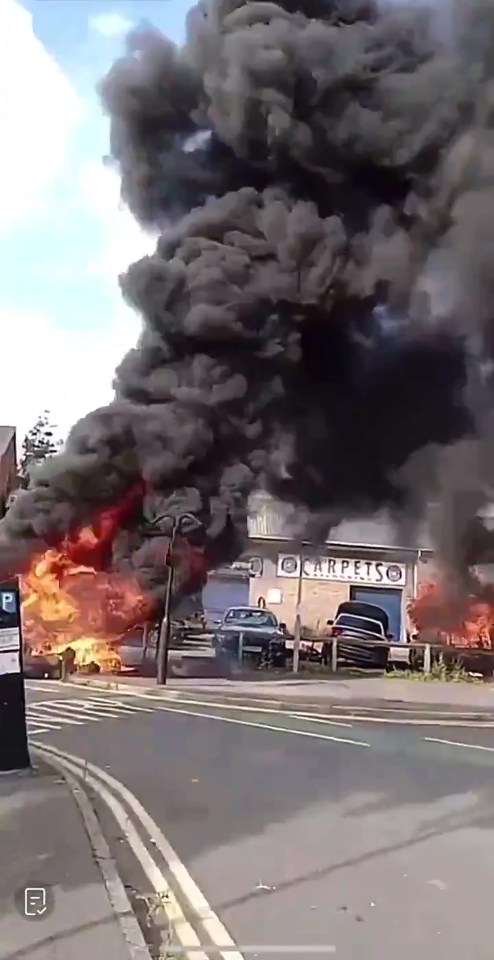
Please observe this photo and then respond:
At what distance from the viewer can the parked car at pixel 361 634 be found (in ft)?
76.2

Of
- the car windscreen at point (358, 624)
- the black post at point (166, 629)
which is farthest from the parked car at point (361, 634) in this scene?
the black post at point (166, 629)

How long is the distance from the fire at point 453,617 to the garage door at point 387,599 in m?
1.06

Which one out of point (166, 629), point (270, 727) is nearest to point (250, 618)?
point (166, 629)

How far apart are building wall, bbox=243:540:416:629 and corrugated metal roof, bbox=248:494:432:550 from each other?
110cm

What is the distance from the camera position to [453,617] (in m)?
23.5

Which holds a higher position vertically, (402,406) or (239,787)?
(402,406)

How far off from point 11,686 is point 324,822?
3.00m

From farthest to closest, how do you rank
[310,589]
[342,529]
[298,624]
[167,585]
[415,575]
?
1. [310,589]
2. [298,624]
3. [415,575]
4. [342,529]
5. [167,585]

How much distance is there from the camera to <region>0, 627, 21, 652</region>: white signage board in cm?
862

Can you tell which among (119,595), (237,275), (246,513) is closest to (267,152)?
(237,275)

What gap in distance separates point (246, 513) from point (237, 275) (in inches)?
178

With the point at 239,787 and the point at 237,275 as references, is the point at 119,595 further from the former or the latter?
the point at 239,787

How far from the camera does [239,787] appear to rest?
329 inches

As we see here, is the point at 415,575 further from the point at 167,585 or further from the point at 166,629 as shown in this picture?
the point at 166,629
